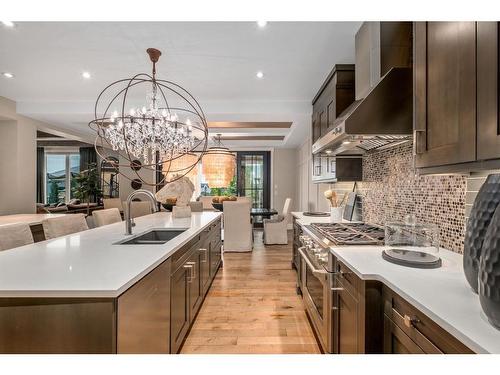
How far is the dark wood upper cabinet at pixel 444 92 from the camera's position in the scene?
95 centimetres

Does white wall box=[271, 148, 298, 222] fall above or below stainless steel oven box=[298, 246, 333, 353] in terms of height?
above

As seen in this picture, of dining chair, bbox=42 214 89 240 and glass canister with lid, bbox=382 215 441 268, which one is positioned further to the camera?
dining chair, bbox=42 214 89 240

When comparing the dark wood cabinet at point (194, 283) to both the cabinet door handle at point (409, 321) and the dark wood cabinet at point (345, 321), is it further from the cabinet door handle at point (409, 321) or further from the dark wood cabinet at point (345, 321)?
the cabinet door handle at point (409, 321)

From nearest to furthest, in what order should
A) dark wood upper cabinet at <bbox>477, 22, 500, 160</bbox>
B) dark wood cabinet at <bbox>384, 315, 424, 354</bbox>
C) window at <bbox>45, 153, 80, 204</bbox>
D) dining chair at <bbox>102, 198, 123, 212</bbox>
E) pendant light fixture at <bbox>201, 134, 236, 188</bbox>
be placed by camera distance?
dark wood upper cabinet at <bbox>477, 22, 500, 160</bbox>, dark wood cabinet at <bbox>384, 315, 424, 354</bbox>, pendant light fixture at <bbox>201, 134, 236, 188</bbox>, dining chair at <bbox>102, 198, 123, 212</bbox>, window at <bbox>45, 153, 80, 204</bbox>

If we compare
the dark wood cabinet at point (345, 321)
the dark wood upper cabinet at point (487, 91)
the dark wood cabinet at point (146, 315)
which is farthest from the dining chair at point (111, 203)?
the dark wood upper cabinet at point (487, 91)

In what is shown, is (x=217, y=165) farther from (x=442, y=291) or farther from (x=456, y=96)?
(x=442, y=291)

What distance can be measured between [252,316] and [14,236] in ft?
6.77

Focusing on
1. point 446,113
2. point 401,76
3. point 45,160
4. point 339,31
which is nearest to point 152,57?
point 339,31

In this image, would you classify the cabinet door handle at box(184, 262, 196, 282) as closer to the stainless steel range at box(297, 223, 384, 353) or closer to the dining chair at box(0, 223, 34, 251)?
the stainless steel range at box(297, 223, 384, 353)

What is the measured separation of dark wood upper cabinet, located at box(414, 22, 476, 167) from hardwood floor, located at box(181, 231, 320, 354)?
5.61ft

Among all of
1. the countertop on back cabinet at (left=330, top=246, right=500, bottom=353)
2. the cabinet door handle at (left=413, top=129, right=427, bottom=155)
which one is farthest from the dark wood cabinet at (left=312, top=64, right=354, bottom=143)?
the countertop on back cabinet at (left=330, top=246, right=500, bottom=353)

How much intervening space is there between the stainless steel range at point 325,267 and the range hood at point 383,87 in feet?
2.38

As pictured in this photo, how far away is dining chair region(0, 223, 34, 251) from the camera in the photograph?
1788 millimetres
